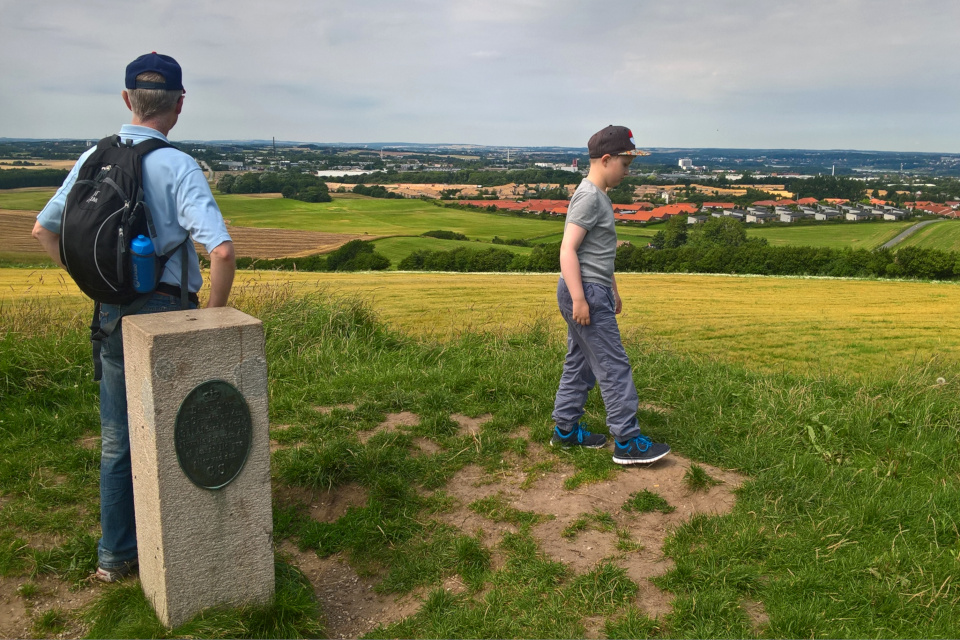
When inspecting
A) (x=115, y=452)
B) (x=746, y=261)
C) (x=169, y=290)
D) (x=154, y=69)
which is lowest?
(x=746, y=261)

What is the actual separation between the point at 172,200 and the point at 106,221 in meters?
0.28

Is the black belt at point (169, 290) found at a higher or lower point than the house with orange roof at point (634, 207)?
higher

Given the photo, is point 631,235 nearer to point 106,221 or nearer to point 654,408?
point 654,408

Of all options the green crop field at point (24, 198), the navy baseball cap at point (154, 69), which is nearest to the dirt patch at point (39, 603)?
the navy baseball cap at point (154, 69)

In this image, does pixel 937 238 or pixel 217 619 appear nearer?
pixel 217 619

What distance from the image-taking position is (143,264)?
9.82ft

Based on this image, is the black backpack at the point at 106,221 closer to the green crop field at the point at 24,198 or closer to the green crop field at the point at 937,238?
the green crop field at the point at 24,198

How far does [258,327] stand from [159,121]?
105 cm

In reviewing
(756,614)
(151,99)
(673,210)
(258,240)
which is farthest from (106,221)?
(673,210)

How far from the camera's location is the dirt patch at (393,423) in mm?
4852

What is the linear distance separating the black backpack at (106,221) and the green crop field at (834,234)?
61.9 meters

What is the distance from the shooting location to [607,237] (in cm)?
429

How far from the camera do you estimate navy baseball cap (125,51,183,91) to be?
9.74 feet

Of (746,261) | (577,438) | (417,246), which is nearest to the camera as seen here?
(577,438)
